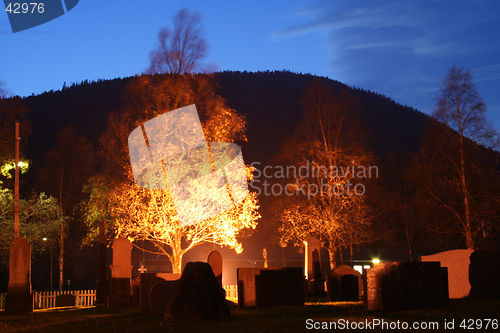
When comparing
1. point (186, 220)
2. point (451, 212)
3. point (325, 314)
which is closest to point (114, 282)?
point (186, 220)

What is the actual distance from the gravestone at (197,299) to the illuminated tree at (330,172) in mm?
17117

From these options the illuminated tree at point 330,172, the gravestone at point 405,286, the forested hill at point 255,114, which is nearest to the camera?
the gravestone at point 405,286

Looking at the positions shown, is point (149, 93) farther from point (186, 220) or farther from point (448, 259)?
point (448, 259)

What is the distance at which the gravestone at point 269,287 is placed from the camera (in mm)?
11469

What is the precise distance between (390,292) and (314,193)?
1846 cm

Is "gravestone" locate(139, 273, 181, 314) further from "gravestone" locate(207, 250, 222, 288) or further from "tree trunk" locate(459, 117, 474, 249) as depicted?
"tree trunk" locate(459, 117, 474, 249)

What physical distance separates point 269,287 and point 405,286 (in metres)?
4.00

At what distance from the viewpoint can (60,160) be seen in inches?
1432

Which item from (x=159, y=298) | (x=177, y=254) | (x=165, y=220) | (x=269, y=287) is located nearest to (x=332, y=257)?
(x=177, y=254)

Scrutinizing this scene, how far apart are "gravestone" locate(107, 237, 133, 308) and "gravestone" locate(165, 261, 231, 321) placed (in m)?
7.30

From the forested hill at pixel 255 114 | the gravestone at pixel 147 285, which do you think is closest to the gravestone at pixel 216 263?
the gravestone at pixel 147 285

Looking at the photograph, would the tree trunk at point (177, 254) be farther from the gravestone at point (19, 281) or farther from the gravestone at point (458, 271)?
the gravestone at point (458, 271)

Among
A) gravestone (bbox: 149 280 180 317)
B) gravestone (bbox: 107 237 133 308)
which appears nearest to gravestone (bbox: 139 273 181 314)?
gravestone (bbox: 149 280 180 317)

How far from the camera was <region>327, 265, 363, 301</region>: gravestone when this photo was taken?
1417 cm
